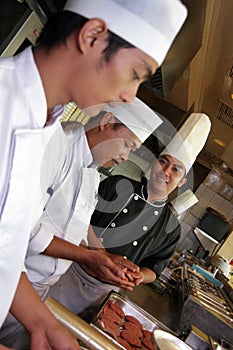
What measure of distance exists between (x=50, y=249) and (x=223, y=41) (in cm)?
241

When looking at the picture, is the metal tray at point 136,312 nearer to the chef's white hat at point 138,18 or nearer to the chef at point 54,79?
the chef at point 54,79

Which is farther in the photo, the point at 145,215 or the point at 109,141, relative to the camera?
the point at 145,215

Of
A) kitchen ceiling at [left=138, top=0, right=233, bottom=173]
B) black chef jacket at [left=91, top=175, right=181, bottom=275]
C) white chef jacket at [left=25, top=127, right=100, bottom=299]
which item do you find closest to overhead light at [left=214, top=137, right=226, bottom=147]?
kitchen ceiling at [left=138, top=0, right=233, bottom=173]

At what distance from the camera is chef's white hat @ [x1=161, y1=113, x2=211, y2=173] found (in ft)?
8.69

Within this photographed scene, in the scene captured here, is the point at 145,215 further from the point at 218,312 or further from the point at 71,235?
the point at 71,235

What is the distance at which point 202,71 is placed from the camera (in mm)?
3451

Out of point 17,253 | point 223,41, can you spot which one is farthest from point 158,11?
point 223,41

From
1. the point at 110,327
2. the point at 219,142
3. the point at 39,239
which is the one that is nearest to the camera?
the point at 39,239

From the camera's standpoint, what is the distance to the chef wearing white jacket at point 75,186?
1.33 meters

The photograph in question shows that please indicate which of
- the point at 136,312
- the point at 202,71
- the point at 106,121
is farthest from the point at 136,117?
the point at 202,71

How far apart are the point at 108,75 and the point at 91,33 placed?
0.09 metres

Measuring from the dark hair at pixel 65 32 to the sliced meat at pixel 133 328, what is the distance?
1.43 meters

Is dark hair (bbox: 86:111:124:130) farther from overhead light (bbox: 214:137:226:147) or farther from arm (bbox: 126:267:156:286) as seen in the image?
overhead light (bbox: 214:137:226:147)

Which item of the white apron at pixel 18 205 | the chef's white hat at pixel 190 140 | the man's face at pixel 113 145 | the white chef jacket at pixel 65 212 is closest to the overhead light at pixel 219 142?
the chef's white hat at pixel 190 140
